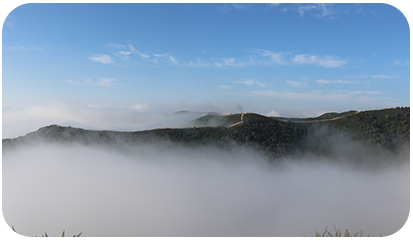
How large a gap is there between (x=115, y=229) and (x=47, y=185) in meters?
31.2

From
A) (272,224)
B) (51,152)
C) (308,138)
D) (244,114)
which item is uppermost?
(244,114)

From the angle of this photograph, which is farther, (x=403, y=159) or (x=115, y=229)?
(x=403, y=159)

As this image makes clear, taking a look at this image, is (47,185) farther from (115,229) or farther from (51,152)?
(115,229)

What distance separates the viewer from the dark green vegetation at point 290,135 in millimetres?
65750

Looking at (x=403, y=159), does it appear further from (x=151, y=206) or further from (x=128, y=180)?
(x=128, y=180)

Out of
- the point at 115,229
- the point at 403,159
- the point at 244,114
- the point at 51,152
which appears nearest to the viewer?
the point at 115,229

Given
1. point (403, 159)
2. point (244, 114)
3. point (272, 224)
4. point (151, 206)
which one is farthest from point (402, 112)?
point (151, 206)

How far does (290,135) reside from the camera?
6756 cm

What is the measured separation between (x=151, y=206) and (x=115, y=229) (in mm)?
10425

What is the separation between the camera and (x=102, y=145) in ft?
238

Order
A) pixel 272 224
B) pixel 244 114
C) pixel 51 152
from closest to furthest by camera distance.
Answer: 1. pixel 272 224
2. pixel 244 114
3. pixel 51 152

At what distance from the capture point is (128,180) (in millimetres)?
67250

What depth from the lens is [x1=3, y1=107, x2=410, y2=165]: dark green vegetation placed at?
65750 mm

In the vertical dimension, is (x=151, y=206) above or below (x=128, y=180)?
below
